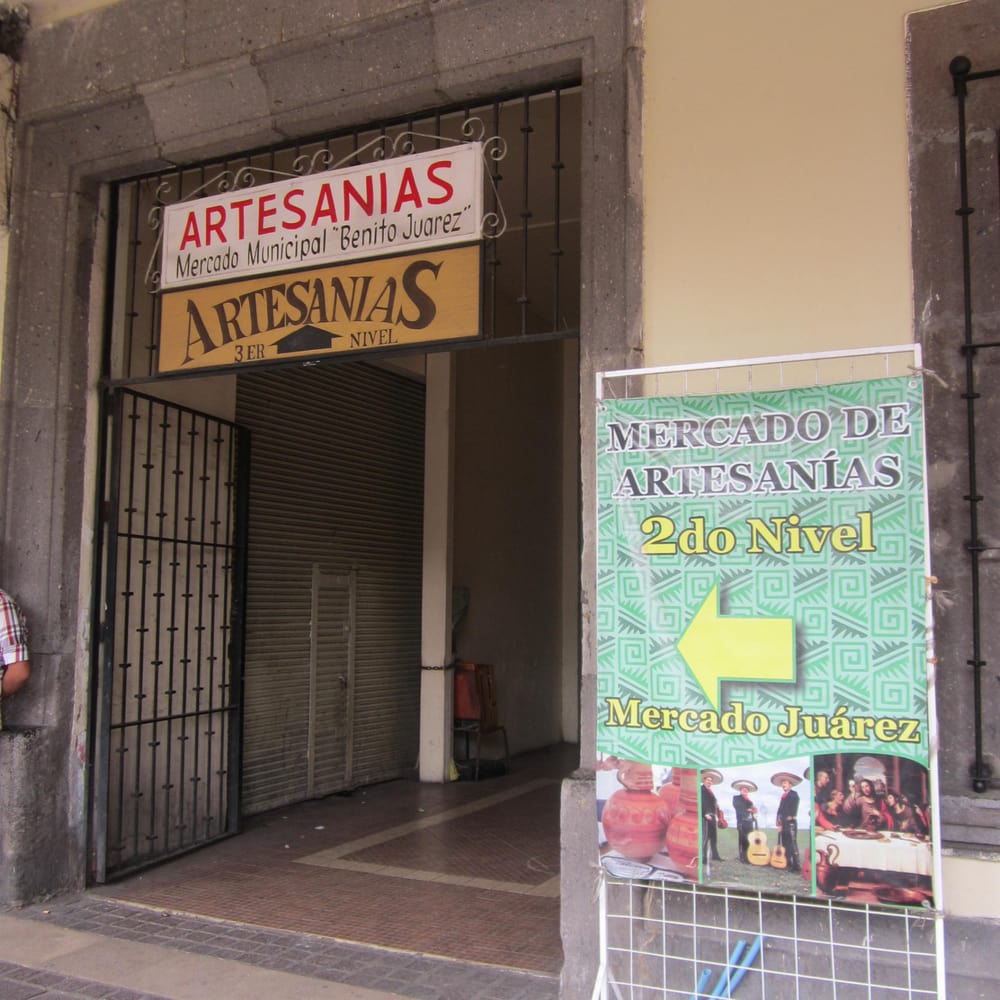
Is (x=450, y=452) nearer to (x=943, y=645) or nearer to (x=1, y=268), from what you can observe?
(x=1, y=268)

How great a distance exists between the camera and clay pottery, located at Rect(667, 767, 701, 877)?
3.42m

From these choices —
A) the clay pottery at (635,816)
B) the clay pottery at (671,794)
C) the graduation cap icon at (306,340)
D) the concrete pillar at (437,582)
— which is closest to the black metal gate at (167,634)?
the graduation cap icon at (306,340)

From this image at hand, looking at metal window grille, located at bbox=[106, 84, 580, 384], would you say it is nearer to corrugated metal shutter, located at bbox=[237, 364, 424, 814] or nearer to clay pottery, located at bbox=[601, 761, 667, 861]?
corrugated metal shutter, located at bbox=[237, 364, 424, 814]

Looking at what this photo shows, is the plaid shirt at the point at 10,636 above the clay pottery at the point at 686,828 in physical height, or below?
above

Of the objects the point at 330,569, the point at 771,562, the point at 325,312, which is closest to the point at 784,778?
the point at 771,562

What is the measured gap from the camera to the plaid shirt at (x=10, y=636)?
17.7ft

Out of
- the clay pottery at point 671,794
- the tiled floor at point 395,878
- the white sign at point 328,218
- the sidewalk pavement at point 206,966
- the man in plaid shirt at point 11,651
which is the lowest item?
the tiled floor at point 395,878

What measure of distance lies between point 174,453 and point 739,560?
171 inches

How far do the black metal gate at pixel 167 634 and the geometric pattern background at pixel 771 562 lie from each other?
3507 millimetres

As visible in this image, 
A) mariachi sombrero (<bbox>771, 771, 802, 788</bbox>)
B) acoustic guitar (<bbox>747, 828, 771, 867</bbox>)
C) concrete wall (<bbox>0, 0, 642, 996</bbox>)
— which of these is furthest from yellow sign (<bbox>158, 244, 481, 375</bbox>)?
acoustic guitar (<bbox>747, 828, 771, 867</bbox>)

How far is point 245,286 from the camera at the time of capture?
17.8 ft

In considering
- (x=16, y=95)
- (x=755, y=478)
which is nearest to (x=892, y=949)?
(x=755, y=478)

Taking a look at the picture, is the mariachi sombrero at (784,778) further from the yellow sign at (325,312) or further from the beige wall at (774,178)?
the yellow sign at (325,312)

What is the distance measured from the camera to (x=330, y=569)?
8898 millimetres
